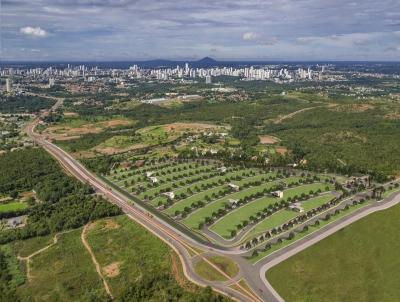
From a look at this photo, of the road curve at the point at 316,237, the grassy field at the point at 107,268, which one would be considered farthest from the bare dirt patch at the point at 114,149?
the road curve at the point at 316,237

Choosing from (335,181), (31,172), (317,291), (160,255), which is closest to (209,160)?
(335,181)

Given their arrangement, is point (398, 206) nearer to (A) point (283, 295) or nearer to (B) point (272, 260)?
(B) point (272, 260)

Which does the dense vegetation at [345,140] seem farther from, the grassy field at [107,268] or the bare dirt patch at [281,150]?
the grassy field at [107,268]

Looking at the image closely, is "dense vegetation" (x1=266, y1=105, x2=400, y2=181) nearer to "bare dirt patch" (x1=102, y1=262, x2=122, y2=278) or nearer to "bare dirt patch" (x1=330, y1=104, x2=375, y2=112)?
"bare dirt patch" (x1=330, y1=104, x2=375, y2=112)

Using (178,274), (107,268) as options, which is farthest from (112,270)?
(178,274)

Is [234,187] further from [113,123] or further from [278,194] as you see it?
[113,123]
